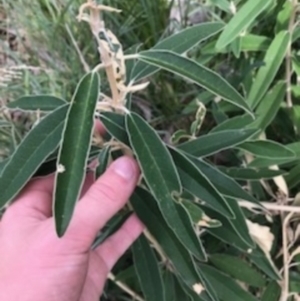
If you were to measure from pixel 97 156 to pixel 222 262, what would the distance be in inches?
14.2

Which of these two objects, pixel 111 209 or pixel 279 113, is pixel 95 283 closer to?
pixel 111 209

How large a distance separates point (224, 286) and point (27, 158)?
49 cm

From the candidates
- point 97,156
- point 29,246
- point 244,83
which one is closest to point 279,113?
point 244,83

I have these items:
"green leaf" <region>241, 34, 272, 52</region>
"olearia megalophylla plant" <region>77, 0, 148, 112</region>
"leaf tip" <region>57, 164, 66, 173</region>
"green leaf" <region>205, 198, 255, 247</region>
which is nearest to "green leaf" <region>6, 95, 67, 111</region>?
"olearia megalophylla plant" <region>77, 0, 148, 112</region>

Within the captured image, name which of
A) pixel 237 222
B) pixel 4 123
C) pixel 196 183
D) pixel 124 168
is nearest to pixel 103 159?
pixel 124 168

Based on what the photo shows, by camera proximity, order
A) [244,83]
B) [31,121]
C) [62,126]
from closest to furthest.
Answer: [62,126] < [244,83] < [31,121]

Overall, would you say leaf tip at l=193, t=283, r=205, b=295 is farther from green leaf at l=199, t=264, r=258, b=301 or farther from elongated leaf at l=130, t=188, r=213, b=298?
green leaf at l=199, t=264, r=258, b=301

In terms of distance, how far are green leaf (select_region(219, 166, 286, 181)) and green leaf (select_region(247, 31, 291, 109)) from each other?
128mm

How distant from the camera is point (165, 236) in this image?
1.07 meters

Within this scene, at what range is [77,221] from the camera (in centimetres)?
96

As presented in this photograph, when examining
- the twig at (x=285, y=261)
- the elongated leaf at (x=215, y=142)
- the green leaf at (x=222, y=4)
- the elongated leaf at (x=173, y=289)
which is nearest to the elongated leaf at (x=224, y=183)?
the elongated leaf at (x=215, y=142)

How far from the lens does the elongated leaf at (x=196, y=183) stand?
3.13 ft

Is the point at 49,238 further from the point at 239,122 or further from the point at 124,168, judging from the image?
the point at 239,122

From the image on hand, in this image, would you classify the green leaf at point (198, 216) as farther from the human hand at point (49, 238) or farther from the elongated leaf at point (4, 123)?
the elongated leaf at point (4, 123)
